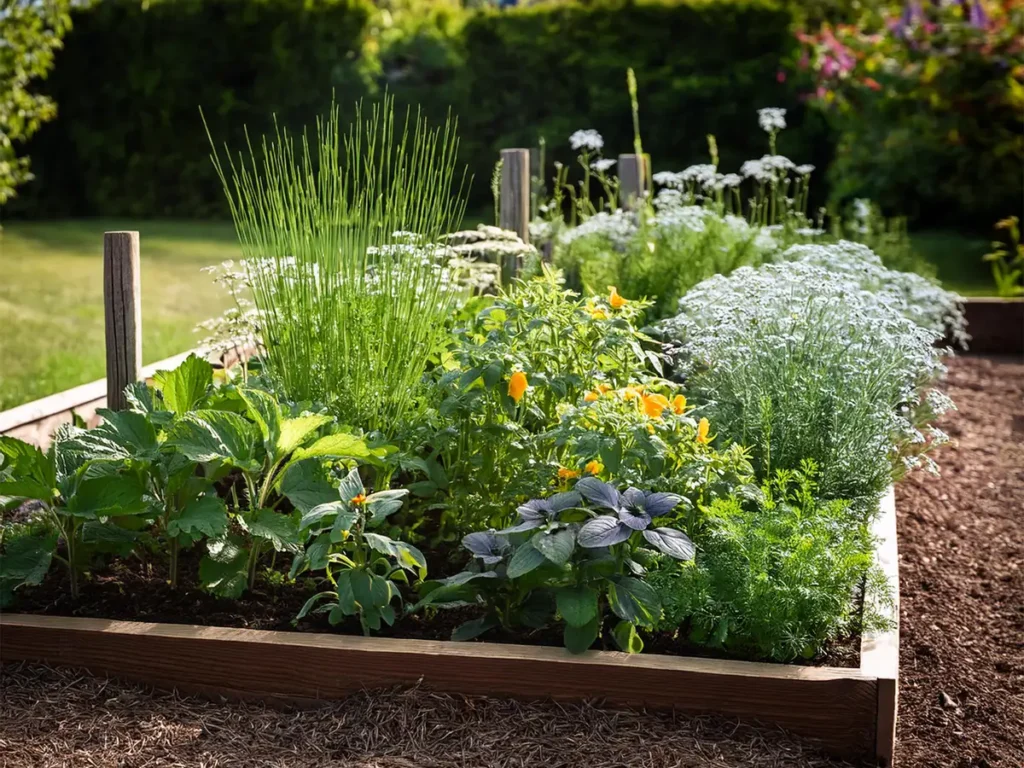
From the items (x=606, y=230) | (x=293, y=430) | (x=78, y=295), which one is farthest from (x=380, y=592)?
(x=78, y=295)

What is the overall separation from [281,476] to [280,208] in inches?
29.8

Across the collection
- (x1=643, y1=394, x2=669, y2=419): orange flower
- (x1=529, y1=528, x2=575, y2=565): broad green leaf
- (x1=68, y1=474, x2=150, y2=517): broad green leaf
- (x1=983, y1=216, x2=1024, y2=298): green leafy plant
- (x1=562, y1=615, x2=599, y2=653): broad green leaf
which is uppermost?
(x1=983, y1=216, x2=1024, y2=298): green leafy plant

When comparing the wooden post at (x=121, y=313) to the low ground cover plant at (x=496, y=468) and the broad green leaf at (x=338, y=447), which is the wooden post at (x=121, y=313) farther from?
the broad green leaf at (x=338, y=447)

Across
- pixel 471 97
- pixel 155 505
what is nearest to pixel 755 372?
pixel 155 505

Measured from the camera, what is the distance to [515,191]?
4.58 m

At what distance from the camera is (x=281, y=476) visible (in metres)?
2.49

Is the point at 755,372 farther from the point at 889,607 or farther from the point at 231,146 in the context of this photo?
the point at 231,146

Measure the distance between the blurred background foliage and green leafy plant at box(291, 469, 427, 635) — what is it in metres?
7.09

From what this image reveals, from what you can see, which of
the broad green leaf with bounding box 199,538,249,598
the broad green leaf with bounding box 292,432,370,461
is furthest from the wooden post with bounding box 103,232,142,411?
the broad green leaf with bounding box 292,432,370,461

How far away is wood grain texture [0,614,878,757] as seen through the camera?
7.12 feet

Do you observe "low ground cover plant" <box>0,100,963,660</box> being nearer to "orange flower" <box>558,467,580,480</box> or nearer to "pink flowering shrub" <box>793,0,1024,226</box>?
"orange flower" <box>558,467,580,480</box>

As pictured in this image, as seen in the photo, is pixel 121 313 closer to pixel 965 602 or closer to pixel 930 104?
pixel 965 602

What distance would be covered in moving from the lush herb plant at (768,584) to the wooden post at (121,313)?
152cm

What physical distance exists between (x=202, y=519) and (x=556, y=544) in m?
0.78
